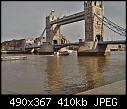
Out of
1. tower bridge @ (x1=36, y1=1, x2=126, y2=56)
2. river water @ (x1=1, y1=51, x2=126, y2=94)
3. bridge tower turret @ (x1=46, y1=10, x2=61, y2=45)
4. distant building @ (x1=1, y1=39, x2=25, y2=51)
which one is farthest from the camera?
distant building @ (x1=1, y1=39, x2=25, y2=51)

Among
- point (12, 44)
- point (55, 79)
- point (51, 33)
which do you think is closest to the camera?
point (55, 79)

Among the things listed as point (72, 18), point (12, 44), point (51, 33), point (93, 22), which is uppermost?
point (72, 18)

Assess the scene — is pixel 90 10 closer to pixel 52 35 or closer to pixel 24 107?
pixel 52 35

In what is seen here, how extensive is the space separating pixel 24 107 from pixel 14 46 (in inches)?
2466

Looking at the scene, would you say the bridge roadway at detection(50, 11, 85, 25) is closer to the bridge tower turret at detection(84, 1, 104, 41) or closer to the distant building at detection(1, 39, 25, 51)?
the bridge tower turret at detection(84, 1, 104, 41)

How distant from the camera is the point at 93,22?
37.6 metres

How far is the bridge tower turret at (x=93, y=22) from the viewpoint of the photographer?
124ft

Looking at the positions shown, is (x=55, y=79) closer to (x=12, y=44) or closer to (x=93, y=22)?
(x=93, y=22)

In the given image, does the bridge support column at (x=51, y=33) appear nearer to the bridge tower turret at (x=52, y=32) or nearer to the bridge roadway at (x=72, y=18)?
the bridge tower turret at (x=52, y=32)

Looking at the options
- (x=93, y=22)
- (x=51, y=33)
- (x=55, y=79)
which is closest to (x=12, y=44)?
(x=51, y=33)

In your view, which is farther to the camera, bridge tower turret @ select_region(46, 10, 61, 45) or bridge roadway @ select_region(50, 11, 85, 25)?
bridge tower turret @ select_region(46, 10, 61, 45)

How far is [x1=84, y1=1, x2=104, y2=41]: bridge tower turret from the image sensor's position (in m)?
37.8

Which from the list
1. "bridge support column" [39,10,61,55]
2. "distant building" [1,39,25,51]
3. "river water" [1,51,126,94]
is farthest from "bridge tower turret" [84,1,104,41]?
"distant building" [1,39,25,51]

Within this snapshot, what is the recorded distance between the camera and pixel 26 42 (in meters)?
60.8
